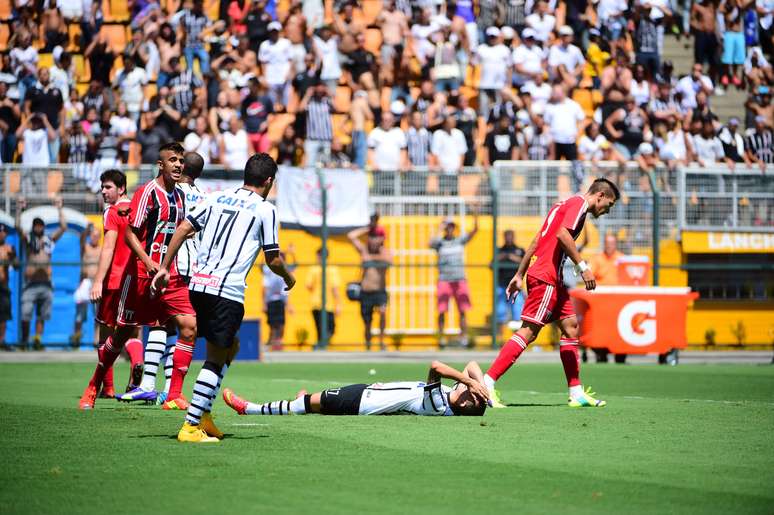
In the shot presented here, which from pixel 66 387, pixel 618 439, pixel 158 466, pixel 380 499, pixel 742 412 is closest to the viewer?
pixel 380 499

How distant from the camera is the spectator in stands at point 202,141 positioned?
24984 mm

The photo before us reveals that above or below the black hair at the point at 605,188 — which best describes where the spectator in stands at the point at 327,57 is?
above

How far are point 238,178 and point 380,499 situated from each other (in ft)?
58.5

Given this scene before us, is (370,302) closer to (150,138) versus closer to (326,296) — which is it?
(326,296)

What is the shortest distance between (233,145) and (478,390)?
15384mm

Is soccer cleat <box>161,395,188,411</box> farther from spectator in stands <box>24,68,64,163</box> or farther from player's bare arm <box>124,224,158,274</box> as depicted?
spectator in stands <box>24,68,64,163</box>

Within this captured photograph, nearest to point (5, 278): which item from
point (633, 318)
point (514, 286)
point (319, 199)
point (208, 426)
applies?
point (319, 199)

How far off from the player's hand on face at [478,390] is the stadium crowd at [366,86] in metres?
14.5

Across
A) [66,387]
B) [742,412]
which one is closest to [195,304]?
[742,412]

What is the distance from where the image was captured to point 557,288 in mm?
12578

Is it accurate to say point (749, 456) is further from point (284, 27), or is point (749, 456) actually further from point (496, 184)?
point (284, 27)

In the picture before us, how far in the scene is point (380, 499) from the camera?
6922 millimetres

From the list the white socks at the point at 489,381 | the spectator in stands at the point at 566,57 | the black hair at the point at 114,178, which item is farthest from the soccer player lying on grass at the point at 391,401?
the spectator in stands at the point at 566,57

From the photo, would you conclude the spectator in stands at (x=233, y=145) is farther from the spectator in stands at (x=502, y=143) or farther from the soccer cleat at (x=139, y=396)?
the soccer cleat at (x=139, y=396)
